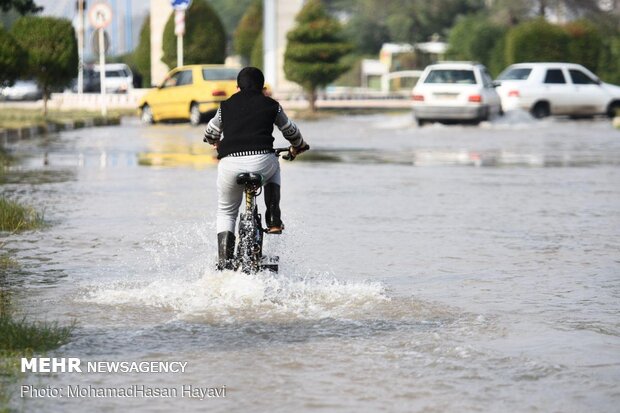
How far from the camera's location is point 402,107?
49938 mm

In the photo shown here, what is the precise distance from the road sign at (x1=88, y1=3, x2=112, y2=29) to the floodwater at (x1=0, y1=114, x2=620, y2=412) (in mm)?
20219

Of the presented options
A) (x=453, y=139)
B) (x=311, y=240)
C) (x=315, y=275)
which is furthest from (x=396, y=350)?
(x=453, y=139)

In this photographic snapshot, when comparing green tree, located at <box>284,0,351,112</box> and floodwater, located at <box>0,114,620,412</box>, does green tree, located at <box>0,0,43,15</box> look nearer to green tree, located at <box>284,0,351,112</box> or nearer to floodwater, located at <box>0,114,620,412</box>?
floodwater, located at <box>0,114,620,412</box>

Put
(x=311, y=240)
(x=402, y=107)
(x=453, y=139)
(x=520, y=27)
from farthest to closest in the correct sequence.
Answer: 1. (x=402, y=107)
2. (x=520, y=27)
3. (x=453, y=139)
4. (x=311, y=240)

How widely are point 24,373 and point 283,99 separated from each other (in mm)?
42602

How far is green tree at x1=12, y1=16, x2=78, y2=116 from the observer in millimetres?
34469

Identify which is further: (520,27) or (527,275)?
(520,27)

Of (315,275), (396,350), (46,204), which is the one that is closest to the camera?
(396,350)

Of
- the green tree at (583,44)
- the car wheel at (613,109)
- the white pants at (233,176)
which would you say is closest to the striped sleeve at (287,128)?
the white pants at (233,176)

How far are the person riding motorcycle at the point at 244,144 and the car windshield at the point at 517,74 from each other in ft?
93.8

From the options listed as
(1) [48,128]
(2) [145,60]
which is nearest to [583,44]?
(2) [145,60]

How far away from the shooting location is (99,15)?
39.3 m

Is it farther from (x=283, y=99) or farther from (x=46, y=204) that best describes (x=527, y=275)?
(x=283, y=99)

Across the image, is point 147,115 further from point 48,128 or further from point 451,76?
point 451,76
